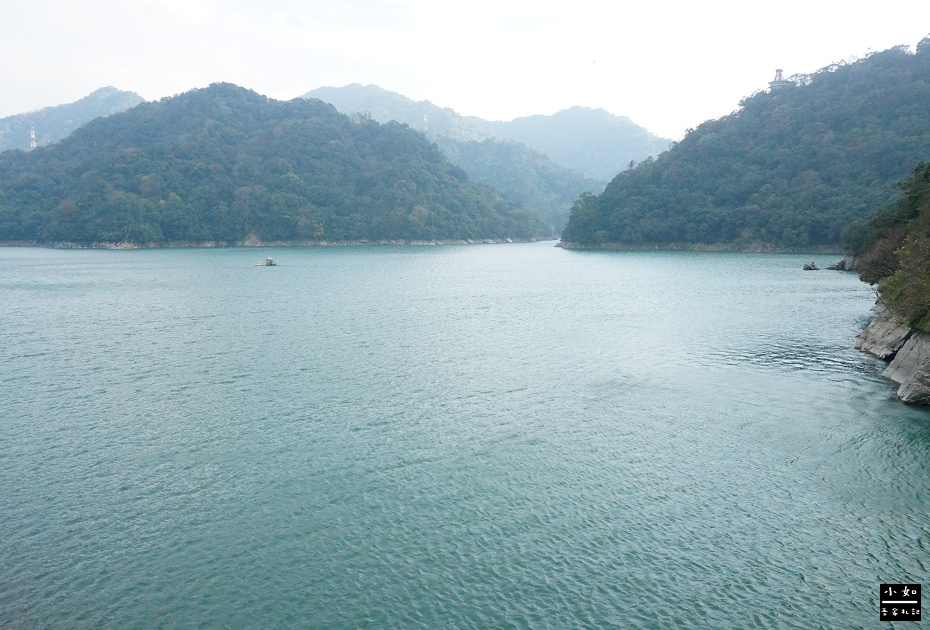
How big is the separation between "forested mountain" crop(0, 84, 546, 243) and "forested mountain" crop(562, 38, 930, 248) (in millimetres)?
44669

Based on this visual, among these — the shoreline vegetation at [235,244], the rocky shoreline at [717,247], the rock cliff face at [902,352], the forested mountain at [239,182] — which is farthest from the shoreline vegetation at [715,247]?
the rock cliff face at [902,352]

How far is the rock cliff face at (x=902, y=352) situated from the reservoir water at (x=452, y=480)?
723 millimetres

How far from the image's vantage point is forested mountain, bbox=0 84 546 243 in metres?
121

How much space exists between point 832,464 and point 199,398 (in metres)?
19.3

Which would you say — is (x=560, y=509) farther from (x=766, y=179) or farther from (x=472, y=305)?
(x=766, y=179)

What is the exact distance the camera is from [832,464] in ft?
48.1

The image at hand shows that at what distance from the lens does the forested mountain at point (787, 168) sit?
289ft

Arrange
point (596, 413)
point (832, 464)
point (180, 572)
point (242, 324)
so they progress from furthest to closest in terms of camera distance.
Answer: point (242, 324), point (596, 413), point (832, 464), point (180, 572)

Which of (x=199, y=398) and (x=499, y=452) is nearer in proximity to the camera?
(x=499, y=452)

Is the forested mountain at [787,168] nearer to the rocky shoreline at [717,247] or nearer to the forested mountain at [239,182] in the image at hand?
the rocky shoreline at [717,247]

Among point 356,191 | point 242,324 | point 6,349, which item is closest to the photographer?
point 6,349

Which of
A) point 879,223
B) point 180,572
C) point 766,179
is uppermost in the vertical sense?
point 766,179

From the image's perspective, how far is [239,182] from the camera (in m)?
136

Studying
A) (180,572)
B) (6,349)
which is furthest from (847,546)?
(6,349)
